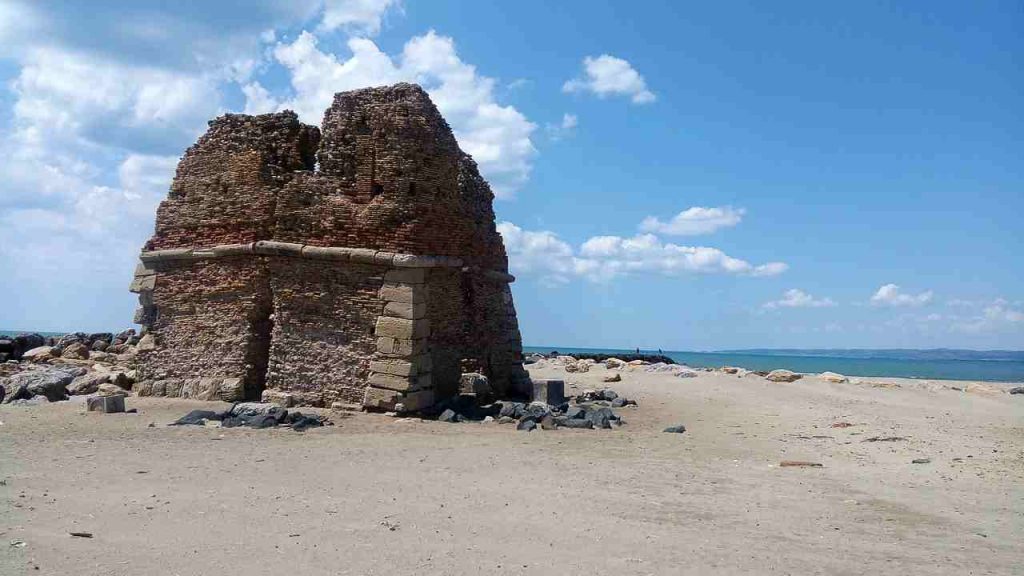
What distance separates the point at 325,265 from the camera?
13031 mm

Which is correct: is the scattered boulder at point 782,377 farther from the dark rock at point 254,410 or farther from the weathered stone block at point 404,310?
the dark rock at point 254,410

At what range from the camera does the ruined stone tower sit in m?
12.6

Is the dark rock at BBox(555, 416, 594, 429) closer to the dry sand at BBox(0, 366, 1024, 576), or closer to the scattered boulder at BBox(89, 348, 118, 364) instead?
the dry sand at BBox(0, 366, 1024, 576)

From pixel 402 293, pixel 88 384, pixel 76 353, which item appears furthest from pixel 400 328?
pixel 76 353

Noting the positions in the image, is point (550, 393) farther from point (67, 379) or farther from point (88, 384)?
point (67, 379)

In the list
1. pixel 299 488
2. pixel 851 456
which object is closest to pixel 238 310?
pixel 299 488

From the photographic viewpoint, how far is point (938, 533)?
661cm

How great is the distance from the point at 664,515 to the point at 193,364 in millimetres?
9992

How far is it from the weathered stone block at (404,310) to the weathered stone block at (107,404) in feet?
15.2

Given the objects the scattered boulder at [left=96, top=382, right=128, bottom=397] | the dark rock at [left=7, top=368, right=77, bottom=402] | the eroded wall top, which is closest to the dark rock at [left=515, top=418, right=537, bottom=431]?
the eroded wall top

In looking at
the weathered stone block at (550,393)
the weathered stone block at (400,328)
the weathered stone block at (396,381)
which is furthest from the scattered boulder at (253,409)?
the weathered stone block at (550,393)

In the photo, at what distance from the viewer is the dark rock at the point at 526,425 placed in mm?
11992

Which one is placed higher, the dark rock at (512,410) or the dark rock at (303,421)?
the dark rock at (512,410)

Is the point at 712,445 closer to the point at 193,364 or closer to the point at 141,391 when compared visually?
the point at 193,364
